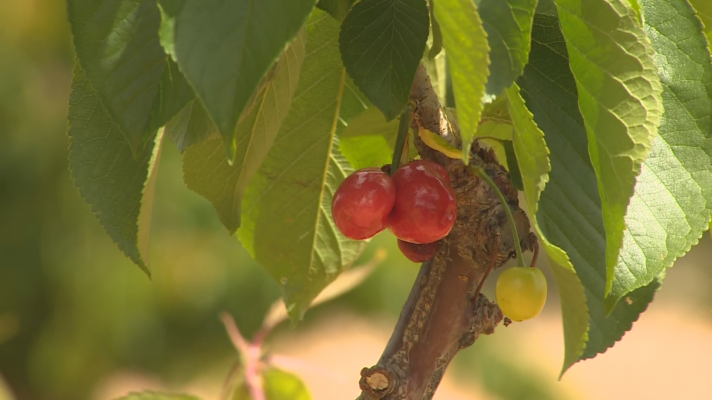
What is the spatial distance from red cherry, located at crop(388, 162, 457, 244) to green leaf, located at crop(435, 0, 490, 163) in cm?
11

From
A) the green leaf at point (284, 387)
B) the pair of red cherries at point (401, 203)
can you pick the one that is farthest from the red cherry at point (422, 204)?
the green leaf at point (284, 387)

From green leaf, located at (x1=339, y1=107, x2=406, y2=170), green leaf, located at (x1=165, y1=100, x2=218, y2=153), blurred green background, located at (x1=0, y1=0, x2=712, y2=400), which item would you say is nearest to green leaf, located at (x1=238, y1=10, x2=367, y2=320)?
green leaf, located at (x1=339, y1=107, x2=406, y2=170)

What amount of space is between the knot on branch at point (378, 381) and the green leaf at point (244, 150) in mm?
127

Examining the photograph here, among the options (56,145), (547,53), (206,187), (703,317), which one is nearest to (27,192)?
(56,145)

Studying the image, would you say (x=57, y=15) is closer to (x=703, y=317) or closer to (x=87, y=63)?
(x=87, y=63)

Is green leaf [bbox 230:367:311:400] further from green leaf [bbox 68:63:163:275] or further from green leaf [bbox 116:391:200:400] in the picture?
green leaf [bbox 68:63:163:275]

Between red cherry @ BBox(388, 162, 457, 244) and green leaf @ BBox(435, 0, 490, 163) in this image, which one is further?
red cherry @ BBox(388, 162, 457, 244)

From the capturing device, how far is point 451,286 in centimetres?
45

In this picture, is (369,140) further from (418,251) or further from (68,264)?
(68,264)

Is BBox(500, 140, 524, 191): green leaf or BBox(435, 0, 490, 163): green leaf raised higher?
BBox(435, 0, 490, 163): green leaf

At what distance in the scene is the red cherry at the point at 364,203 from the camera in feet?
1.22

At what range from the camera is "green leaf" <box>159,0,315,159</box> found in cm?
25

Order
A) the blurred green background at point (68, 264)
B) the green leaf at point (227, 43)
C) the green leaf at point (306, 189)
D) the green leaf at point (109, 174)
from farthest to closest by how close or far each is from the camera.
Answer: the blurred green background at point (68, 264), the green leaf at point (306, 189), the green leaf at point (109, 174), the green leaf at point (227, 43)

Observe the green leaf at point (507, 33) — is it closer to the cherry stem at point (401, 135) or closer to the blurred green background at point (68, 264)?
the cherry stem at point (401, 135)
